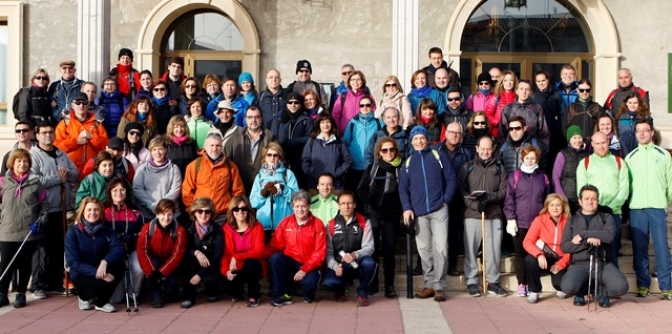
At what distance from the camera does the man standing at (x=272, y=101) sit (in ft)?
Answer: 35.5

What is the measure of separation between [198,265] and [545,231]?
3.80 m

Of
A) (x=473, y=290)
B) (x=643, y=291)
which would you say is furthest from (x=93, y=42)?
(x=643, y=291)

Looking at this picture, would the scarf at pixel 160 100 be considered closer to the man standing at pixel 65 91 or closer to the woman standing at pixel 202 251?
the man standing at pixel 65 91

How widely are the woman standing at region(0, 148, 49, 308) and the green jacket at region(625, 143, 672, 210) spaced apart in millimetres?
6592

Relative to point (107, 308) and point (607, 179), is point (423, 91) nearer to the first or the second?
point (607, 179)

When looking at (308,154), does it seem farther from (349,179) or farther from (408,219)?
(408,219)

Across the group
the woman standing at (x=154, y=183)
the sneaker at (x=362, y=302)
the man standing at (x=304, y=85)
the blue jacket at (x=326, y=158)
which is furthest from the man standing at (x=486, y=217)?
the woman standing at (x=154, y=183)

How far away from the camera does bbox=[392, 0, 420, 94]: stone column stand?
39.2 feet

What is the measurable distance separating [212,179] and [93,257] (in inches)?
60.3

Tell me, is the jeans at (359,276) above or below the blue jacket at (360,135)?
below

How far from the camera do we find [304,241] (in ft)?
29.6

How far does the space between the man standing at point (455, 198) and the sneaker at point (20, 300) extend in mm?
4743

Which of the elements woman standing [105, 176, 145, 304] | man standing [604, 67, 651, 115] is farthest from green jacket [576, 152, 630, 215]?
woman standing [105, 176, 145, 304]

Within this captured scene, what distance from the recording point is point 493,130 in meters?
10.6
